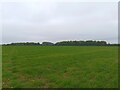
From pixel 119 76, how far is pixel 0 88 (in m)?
7.80

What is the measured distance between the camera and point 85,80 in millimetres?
15305

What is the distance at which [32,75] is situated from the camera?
17.5 meters

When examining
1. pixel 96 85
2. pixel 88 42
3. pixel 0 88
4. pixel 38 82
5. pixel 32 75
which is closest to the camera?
pixel 0 88

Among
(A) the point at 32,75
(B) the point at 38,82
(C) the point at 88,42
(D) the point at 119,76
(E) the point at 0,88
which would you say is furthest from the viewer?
(C) the point at 88,42

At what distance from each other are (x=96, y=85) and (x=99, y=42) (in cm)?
15137

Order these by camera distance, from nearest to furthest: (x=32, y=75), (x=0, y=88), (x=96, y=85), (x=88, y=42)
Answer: (x=0, y=88) < (x=96, y=85) < (x=32, y=75) < (x=88, y=42)

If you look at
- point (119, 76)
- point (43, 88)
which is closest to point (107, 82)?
point (119, 76)

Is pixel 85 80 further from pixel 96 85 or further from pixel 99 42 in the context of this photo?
pixel 99 42

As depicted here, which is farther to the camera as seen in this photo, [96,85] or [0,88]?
[96,85]

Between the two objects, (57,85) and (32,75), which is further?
(32,75)

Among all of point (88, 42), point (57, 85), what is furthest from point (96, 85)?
point (88, 42)

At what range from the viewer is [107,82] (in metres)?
14.5

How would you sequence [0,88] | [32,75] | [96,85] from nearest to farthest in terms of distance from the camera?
[0,88] < [96,85] < [32,75]

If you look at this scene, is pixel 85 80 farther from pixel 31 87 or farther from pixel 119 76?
pixel 31 87
